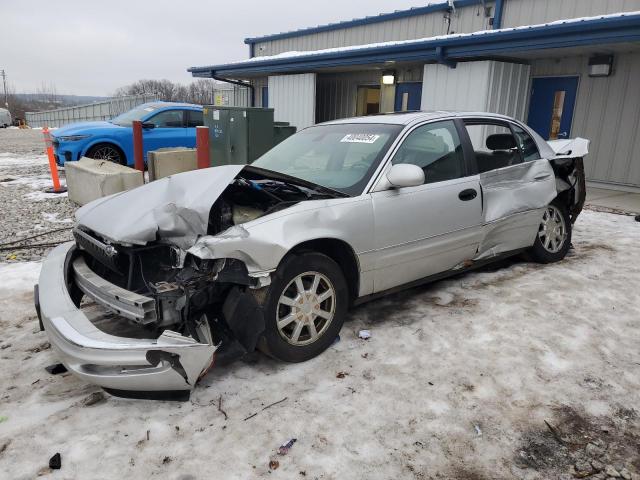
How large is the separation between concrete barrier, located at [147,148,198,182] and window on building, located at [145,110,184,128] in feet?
8.97

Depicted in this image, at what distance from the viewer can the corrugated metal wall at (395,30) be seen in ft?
43.6

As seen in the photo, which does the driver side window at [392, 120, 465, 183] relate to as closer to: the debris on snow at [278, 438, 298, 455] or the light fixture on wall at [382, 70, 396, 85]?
the debris on snow at [278, 438, 298, 455]

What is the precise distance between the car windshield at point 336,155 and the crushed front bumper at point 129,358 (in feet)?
5.29

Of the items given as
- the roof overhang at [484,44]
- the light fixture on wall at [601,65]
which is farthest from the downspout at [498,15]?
the light fixture on wall at [601,65]

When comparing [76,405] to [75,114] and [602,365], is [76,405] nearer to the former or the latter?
[602,365]

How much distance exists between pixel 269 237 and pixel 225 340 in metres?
0.70

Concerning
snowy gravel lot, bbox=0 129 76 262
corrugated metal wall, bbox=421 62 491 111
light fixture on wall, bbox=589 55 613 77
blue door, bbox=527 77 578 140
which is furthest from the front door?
blue door, bbox=527 77 578 140

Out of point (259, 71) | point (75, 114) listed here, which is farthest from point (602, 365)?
point (75, 114)

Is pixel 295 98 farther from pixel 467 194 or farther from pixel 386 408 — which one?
pixel 386 408

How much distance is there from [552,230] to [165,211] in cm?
415

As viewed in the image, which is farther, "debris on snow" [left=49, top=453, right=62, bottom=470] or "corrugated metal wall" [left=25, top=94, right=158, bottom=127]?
"corrugated metal wall" [left=25, top=94, right=158, bottom=127]

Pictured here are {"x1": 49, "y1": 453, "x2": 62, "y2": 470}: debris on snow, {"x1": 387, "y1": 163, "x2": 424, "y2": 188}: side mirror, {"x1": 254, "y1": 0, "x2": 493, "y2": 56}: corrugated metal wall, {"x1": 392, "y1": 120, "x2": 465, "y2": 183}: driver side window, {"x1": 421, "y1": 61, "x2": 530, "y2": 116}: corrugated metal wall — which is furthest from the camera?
{"x1": 254, "y1": 0, "x2": 493, "y2": 56}: corrugated metal wall

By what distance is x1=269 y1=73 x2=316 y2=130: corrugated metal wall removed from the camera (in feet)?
48.1

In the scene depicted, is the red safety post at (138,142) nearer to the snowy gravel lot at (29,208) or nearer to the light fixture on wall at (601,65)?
the snowy gravel lot at (29,208)
